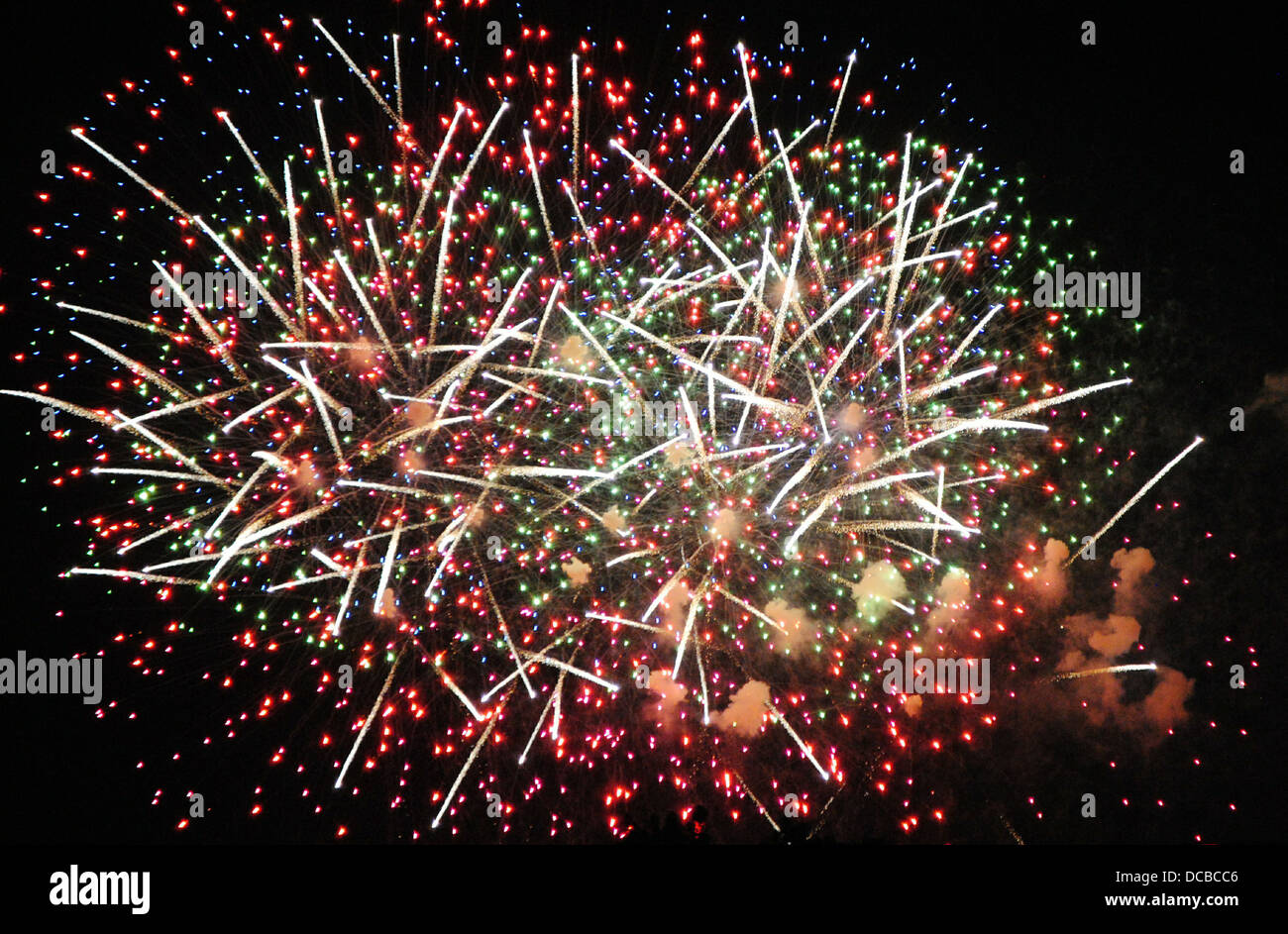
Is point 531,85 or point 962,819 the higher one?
point 531,85

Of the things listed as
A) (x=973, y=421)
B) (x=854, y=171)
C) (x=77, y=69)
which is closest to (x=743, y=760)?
(x=973, y=421)

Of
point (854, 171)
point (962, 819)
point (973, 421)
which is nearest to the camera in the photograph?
point (973, 421)

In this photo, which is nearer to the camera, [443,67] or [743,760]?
[443,67]

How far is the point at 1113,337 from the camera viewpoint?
23.3 feet

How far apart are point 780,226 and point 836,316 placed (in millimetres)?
755

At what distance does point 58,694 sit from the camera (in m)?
6.80

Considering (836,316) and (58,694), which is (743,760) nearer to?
(836,316)

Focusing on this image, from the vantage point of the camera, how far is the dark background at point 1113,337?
21.3 ft

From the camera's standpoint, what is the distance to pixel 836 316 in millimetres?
6039

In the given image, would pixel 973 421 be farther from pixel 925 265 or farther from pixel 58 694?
pixel 58 694

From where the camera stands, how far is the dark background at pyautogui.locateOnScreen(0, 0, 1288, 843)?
650 cm

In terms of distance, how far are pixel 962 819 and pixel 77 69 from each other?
9.00 metres

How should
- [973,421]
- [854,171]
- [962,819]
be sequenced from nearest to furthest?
1. [973,421]
2. [854,171]
3. [962,819]

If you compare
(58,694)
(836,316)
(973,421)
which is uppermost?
(836,316)
